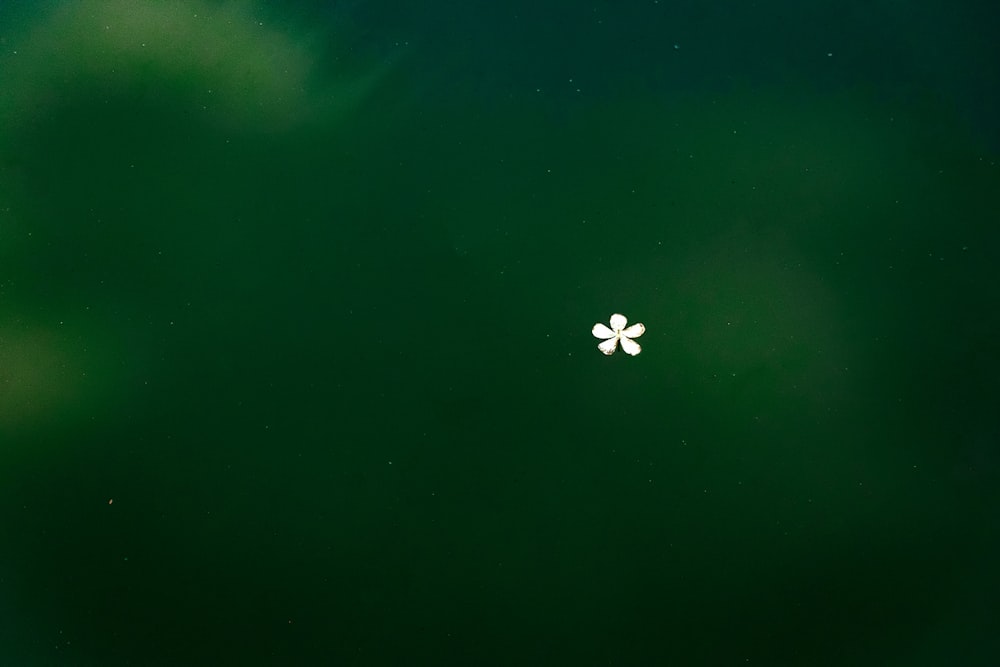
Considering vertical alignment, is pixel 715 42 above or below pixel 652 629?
above

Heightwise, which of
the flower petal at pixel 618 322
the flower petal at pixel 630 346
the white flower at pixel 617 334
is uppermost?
the flower petal at pixel 618 322

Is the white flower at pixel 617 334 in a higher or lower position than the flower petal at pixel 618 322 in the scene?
lower

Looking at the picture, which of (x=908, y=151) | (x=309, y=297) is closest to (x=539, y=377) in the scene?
(x=309, y=297)

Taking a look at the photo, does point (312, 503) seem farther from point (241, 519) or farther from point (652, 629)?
point (652, 629)

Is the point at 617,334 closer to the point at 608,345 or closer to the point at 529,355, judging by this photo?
the point at 608,345

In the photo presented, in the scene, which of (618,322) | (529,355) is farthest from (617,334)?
(529,355)
